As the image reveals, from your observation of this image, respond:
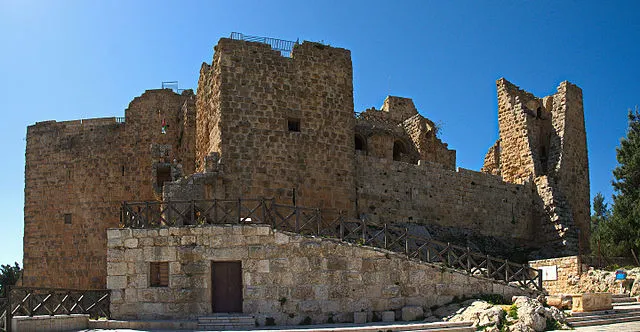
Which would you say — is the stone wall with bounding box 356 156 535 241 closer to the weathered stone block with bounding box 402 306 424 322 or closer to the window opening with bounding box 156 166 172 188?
the window opening with bounding box 156 166 172 188

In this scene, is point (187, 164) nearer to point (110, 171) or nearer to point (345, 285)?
point (110, 171)

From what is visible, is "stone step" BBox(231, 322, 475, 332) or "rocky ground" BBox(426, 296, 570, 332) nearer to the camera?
"rocky ground" BBox(426, 296, 570, 332)

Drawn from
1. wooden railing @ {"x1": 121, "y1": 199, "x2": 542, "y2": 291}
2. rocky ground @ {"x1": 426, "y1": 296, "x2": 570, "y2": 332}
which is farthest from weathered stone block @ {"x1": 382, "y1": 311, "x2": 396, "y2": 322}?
wooden railing @ {"x1": 121, "y1": 199, "x2": 542, "y2": 291}

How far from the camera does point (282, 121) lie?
2234cm

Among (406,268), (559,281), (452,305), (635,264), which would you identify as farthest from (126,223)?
(635,264)

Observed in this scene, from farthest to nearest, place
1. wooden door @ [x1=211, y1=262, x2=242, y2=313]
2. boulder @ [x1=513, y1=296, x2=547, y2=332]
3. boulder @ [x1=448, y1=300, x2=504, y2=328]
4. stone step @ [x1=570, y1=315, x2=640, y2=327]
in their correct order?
wooden door @ [x1=211, y1=262, x2=242, y2=313], stone step @ [x1=570, y1=315, x2=640, y2=327], boulder @ [x1=448, y1=300, x2=504, y2=328], boulder @ [x1=513, y1=296, x2=547, y2=332]

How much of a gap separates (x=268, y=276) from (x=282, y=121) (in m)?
6.51

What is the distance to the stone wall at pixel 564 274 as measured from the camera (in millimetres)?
22158

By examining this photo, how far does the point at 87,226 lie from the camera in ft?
86.3

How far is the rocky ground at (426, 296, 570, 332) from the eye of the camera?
49.8ft

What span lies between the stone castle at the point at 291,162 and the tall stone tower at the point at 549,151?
59mm

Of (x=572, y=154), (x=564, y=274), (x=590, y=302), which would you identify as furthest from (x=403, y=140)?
(x=590, y=302)

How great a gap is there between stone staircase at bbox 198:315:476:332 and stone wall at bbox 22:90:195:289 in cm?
1020

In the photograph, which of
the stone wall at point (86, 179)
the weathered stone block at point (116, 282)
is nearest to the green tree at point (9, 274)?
the stone wall at point (86, 179)
